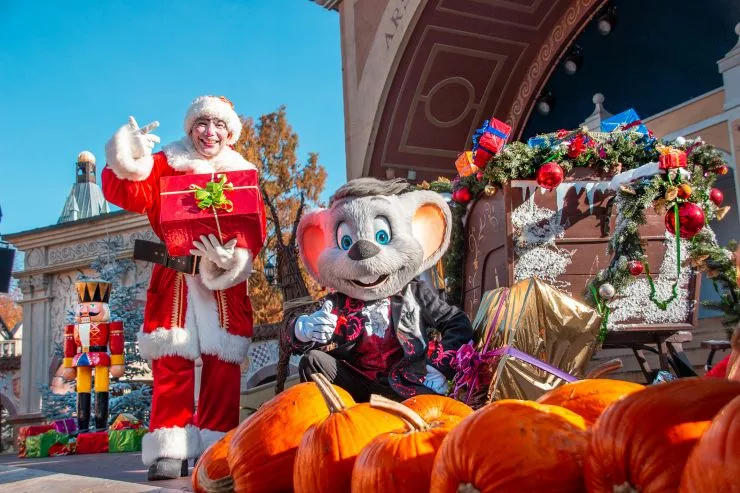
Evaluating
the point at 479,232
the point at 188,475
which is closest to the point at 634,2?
the point at 479,232

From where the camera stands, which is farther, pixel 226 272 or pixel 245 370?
pixel 245 370

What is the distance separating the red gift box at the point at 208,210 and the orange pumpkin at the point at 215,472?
139 cm

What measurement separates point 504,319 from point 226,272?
1.33m

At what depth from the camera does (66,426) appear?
311 inches

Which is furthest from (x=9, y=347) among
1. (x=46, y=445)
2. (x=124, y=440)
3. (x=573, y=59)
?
(x=573, y=59)

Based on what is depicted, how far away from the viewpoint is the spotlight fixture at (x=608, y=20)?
8.71m

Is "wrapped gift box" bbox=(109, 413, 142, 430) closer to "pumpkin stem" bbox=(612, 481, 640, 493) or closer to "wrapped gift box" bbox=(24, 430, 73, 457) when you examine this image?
"wrapped gift box" bbox=(24, 430, 73, 457)

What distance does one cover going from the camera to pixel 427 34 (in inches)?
370

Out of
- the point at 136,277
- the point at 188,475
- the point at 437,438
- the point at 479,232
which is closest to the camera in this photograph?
the point at 437,438

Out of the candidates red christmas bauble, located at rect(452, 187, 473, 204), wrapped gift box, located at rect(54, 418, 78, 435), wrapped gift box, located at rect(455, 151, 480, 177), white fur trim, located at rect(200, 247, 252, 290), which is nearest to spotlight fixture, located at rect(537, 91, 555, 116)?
wrapped gift box, located at rect(455, 151, 480, 177)

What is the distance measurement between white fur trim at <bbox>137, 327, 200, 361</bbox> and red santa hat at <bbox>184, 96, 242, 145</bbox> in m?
1.08

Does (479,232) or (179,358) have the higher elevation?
(479,232)

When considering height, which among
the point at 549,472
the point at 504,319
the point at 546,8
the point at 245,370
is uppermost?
the point at 546,8

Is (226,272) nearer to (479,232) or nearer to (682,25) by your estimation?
(479,232)
